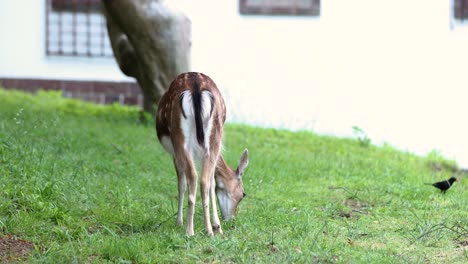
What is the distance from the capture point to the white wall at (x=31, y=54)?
719 inches

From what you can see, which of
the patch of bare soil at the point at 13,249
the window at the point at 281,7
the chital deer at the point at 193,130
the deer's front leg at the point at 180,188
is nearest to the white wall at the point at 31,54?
the window at the point at 281,7

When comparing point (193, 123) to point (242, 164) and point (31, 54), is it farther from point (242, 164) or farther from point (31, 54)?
point (31, 54)

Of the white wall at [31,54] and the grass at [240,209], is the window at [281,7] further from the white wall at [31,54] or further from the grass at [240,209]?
the grass at [240,209]

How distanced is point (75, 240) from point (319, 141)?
23.5 ft

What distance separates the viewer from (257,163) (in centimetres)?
1112

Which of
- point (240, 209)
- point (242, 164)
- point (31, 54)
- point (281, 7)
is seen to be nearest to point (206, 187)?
point (242, 164)

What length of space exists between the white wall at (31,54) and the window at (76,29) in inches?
6.4

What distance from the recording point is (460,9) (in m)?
17.7

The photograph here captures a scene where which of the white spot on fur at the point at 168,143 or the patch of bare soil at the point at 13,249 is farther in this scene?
the white spot on fur at the point at 168,143

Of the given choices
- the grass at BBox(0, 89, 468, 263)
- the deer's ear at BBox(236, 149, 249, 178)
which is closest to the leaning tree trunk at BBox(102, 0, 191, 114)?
the grass at BBox(0, 89, 468, 263)

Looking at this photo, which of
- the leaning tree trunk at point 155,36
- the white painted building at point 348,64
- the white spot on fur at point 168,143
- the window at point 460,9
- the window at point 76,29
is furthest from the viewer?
the window at point 76,29

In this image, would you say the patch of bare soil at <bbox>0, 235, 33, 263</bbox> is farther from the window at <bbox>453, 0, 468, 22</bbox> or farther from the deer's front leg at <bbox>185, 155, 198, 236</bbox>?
the window at <bbox>453, 0, 468, 22</bbox>

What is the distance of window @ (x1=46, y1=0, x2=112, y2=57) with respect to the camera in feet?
60.5

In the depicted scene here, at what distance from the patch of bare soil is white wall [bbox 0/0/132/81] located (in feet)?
37.3
